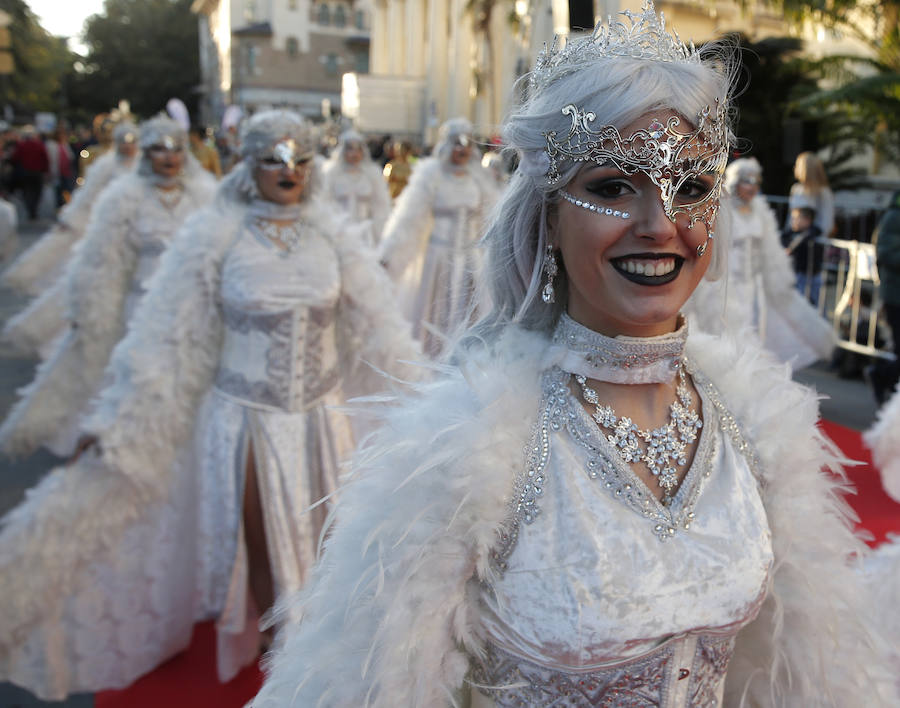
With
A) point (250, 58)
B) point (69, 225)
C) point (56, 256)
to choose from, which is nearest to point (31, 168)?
point (56, 256)

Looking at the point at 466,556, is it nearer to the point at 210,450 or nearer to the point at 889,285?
the point at 210,450

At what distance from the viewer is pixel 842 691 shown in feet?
5.74

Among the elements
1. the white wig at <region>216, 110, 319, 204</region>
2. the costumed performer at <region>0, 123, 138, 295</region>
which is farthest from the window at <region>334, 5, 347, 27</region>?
the white wig at <region>216, 110, 319, 204</region>

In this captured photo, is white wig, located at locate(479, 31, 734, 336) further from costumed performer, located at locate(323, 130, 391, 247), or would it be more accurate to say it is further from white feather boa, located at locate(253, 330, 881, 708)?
costumed performer, located at locate(323, 130, 391, 247)

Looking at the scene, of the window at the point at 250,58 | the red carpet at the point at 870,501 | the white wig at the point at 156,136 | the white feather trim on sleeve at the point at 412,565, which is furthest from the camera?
the window at the point at 250,58

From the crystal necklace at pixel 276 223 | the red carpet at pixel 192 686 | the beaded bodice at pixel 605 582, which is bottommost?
the red carpet at pixel 192 686

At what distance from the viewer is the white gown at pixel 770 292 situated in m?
7.23

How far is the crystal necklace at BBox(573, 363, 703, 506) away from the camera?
168cm

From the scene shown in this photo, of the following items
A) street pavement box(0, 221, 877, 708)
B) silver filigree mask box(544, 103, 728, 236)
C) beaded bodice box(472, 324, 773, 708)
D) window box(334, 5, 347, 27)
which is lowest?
street pavement box(0, 221, 877, 708)

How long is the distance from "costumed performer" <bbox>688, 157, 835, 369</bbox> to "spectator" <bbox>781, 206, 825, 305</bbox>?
2213mm

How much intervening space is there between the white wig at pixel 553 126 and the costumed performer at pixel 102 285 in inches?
177

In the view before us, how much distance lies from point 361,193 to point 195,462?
740 centimetres

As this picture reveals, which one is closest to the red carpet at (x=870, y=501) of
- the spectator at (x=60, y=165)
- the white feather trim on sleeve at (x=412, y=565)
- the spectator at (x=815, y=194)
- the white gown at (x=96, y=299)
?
the white feather trim on sleeve at (x=412, y=565)

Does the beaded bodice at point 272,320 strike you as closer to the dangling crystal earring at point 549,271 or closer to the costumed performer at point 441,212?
the dangling crystal earring at point 549,271
